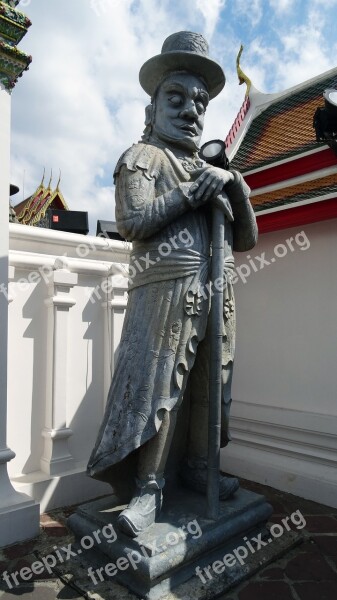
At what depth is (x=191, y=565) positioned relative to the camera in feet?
7.36

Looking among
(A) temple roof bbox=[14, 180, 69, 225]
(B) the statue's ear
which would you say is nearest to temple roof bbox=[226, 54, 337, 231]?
(B) the statue's ear

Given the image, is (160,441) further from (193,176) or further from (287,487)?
(287,487)

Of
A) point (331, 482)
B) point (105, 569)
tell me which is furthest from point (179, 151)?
point (331, 482)

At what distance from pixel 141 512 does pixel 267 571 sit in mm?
868

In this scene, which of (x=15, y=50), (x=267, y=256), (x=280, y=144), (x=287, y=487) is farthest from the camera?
(x=280, y=144)

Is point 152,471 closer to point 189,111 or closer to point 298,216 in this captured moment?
point 189,111

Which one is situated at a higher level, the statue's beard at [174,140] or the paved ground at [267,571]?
the statue's beard at [174,140]

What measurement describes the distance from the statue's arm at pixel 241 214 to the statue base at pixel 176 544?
1.58 meters

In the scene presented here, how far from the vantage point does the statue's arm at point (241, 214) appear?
2555 millimetres

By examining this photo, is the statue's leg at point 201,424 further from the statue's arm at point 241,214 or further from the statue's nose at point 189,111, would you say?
the statue's nose at point 189,111

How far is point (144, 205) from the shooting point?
A: 2.36 meters

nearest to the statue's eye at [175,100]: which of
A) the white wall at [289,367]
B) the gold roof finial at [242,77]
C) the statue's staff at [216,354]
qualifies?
the statue's staff at [216,354]

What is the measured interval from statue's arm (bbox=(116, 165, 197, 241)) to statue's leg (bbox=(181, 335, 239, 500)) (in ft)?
2.39

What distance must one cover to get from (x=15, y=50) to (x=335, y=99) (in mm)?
2492
